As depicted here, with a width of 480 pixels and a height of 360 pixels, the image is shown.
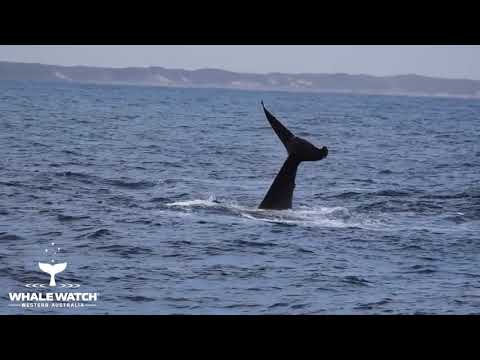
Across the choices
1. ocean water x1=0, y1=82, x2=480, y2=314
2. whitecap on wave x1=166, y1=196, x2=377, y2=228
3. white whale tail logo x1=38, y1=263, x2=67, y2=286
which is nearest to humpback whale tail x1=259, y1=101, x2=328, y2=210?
whitecap on wave x1=166, y1=196, x2=377, y2=228

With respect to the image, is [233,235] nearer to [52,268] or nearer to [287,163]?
[287,163]

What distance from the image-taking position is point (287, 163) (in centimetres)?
1878

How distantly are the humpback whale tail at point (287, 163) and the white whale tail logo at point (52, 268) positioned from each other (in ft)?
20.3

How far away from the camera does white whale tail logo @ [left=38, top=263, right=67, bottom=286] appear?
12889 mm

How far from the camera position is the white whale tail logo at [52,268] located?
1289 centimetres

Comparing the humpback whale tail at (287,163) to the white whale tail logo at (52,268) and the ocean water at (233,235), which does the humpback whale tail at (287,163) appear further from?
the white whale tail logo at (52,268)

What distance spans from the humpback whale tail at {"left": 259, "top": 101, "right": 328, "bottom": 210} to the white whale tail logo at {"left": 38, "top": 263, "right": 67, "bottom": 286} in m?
6.18

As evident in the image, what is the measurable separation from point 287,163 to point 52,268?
6.86m

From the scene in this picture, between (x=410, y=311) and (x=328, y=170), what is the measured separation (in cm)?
1846

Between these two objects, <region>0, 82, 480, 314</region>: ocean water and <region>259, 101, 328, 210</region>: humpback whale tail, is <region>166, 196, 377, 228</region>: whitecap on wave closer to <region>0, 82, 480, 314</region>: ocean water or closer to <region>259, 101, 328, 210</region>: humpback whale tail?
<region>0, 82, 480, 314</region>: ocean water

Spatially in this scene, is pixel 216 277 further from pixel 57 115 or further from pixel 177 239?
pixel 57 115

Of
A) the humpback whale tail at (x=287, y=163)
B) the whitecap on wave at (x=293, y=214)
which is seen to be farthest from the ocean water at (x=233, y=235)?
the humpback whale tail at (x=287, y=163)

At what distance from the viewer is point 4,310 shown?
38.1 ft
